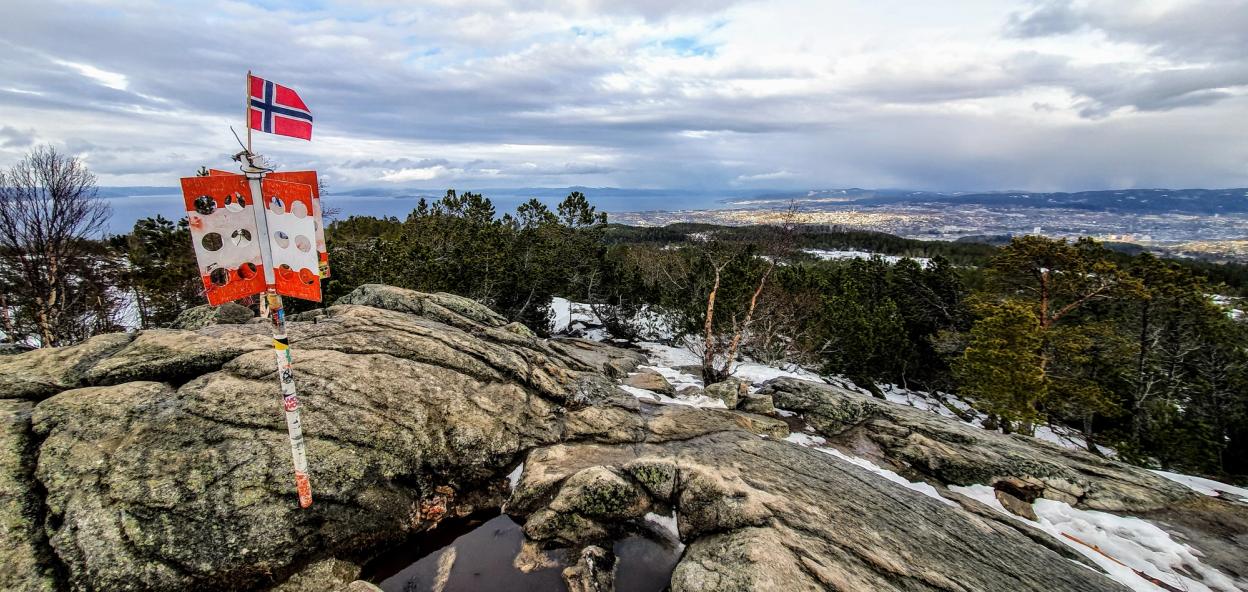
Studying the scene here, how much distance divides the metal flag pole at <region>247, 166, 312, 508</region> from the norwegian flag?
0.60 meters

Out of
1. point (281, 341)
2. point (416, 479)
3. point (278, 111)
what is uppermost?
point (278, 111)

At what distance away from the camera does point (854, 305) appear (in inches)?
1096

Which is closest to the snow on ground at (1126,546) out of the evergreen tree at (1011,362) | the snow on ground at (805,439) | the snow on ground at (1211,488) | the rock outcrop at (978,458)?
the rock outcrop at (978,458)

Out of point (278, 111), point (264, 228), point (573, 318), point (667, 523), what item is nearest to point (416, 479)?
point (667, 523)

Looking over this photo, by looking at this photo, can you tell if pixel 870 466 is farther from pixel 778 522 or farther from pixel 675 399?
pixel 778 522

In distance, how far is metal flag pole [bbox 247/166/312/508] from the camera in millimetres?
6637

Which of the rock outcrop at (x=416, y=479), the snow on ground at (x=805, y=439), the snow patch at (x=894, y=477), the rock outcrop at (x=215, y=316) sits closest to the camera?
the rock outcrop at (x=416, y=479)

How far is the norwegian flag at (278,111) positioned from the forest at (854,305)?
16.5m

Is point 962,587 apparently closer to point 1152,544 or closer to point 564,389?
point 1152,544

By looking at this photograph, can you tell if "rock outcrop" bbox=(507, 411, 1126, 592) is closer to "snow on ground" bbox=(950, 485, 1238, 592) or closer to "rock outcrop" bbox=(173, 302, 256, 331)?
"snow on ground" bbox=(950, 485, 1238, 592)

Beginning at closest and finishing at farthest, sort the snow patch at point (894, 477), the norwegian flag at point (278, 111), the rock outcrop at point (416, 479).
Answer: the norwegian flag at point (278, 111)
the rock outcrop at point (416, 479)
the snow patch at point (894, 477)

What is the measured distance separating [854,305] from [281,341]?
28423 millimetres

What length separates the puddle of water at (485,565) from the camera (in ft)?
25.8

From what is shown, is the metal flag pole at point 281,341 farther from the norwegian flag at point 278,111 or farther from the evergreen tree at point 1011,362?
the evergreen tree at point 1011,362
